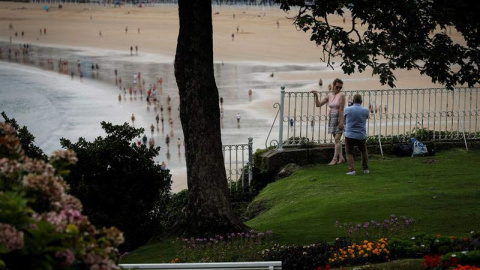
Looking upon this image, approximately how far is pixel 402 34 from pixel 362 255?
405 cm

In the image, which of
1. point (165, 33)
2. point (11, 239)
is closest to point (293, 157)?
point (11, 239)

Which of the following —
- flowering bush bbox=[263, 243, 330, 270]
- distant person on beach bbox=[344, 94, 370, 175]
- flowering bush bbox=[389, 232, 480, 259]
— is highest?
distant person on beach bbox=[344, 94, 370, 175]

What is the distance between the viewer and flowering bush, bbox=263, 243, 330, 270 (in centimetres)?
1032

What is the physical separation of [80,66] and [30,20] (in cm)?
4213

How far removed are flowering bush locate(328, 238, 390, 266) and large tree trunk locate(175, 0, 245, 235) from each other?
2.72 meters

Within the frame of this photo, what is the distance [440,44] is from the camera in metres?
13.1

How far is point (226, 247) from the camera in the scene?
39.1 ft

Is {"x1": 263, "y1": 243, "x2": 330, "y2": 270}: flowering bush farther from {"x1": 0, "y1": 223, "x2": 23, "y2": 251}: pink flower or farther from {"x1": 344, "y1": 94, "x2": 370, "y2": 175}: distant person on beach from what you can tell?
{"x1": 0, "y1": 223, "x2": 23, "y2": 251}: pink flower

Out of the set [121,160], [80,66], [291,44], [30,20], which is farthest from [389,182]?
[30,20]

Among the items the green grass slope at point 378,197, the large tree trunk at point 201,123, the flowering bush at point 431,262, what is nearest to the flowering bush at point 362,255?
the flowering bush at point 431,262

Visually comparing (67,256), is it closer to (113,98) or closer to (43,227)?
(43,227)

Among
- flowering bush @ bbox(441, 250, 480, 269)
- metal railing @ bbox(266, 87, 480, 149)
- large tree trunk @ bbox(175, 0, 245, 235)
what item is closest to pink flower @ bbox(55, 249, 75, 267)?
flowering bush @ bbox(441, 250, 480, 269)

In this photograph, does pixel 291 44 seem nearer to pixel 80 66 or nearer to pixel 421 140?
pixel 80 66

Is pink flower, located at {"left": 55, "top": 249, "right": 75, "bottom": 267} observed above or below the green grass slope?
above
